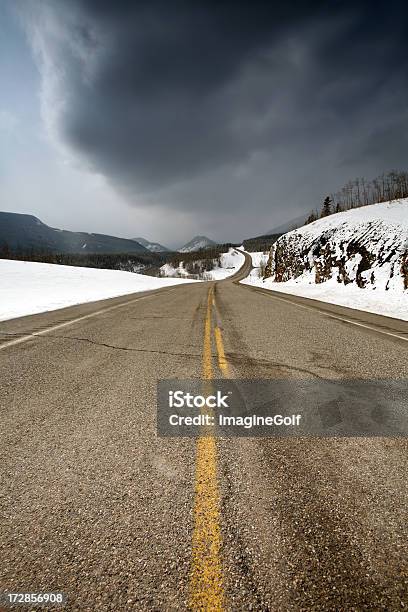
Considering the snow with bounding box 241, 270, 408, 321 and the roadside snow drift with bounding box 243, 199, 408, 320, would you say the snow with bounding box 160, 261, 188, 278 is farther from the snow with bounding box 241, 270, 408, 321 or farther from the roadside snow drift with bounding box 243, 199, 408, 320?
the snow with bounding box 241, 270, 408, 321

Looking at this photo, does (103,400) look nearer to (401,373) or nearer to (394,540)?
(394,540)

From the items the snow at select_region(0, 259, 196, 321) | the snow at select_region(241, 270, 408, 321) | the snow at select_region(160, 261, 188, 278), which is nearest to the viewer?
the snow at select_region(241, 270, 408, 321)

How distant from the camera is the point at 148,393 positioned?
127 inches

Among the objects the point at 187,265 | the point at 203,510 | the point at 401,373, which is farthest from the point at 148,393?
the point at 187,265

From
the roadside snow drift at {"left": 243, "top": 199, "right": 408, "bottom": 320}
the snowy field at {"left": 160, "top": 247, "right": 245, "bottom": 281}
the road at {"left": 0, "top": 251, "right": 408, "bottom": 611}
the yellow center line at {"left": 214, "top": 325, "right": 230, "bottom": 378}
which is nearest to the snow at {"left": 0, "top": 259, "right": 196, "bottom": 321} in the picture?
the yellow center line at {"left": 214, "top": 325, "right": 230, "bottom": 378}

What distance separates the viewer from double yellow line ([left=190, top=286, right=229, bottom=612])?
119 cm

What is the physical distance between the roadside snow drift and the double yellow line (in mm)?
9184

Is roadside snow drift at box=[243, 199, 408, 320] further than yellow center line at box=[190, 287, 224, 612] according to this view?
Yes

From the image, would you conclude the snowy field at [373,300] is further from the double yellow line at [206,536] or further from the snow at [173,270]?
the snow at [173,270]

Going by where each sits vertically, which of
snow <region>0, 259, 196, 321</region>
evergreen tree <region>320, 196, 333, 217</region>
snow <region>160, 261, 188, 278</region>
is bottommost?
snow <region>0, 259, 196, 321</region>

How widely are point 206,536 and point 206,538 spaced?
1cm

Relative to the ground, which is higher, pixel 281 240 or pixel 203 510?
pixel 281 240

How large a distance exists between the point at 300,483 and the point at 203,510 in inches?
26.3

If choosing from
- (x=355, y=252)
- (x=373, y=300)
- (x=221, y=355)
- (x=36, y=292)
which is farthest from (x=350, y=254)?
(x=36, y=292)
